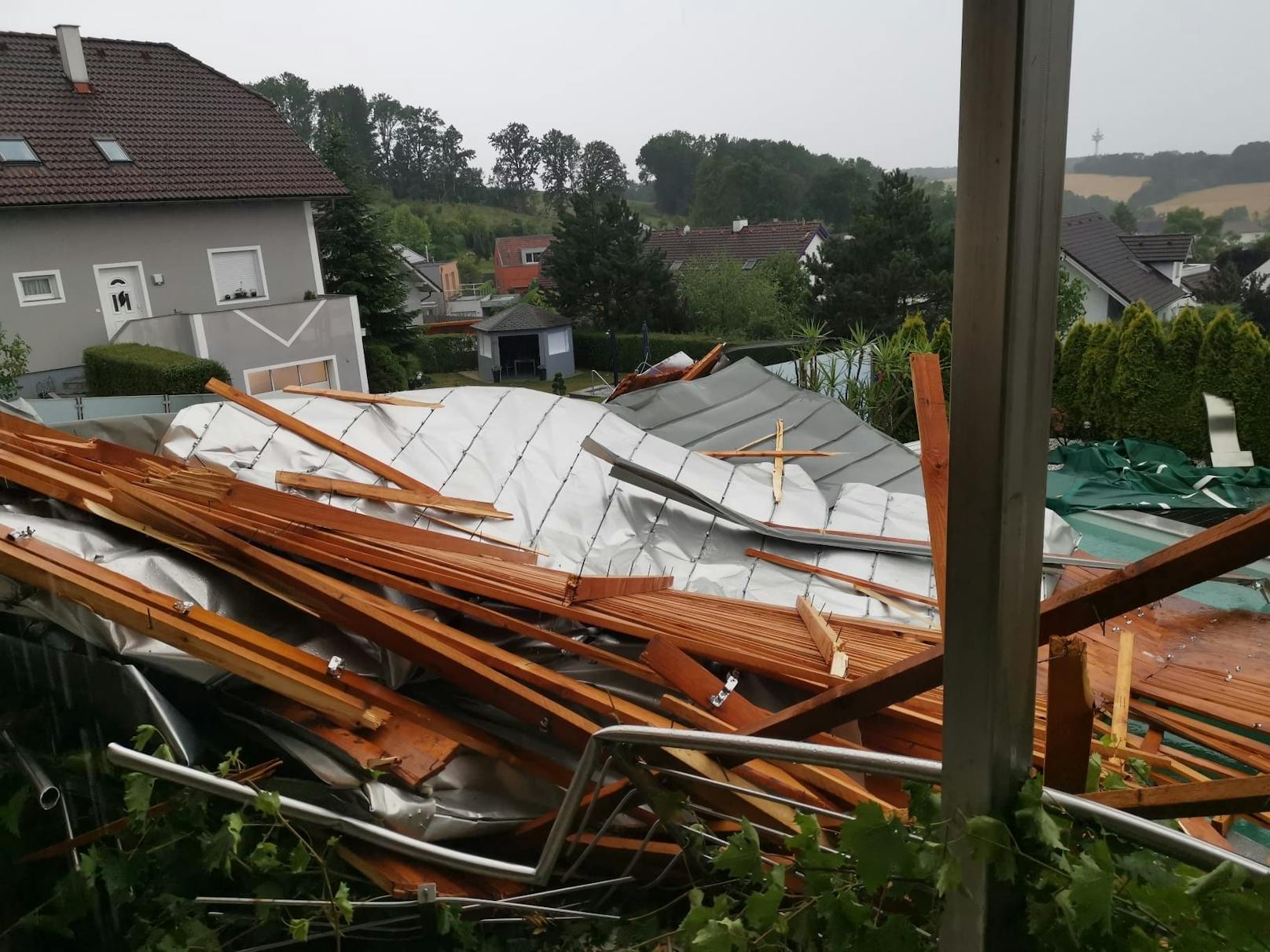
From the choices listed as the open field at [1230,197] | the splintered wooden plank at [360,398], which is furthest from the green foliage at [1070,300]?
the splintered wooden plank at [360,398]

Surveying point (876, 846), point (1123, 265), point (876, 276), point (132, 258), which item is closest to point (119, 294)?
point (132, 258)

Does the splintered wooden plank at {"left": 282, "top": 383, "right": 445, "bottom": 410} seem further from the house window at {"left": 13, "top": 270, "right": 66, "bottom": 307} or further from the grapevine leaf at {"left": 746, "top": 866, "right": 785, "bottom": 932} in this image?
the house window at {"left": 13, "top": 270, "right": 66, "bottom": 307}

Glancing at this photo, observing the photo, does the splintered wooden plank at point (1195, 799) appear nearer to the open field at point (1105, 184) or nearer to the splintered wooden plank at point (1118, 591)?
the splintered wooden plank at point (1118, 591)

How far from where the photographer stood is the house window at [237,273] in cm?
995

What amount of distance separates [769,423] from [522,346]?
524 centimetres

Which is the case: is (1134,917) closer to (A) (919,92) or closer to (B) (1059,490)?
(A) (919,92)

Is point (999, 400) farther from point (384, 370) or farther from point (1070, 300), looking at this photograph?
point (384, 370)

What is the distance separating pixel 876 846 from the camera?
0.87m

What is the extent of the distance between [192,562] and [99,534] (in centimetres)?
24

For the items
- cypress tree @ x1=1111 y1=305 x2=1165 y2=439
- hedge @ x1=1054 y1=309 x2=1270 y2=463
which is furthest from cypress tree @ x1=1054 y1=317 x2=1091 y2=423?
cypress tree @ x1=1111 y1=305 x2=1165 y2=439

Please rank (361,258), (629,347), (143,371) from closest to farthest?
(143,371) → (629,347) → (361,258)

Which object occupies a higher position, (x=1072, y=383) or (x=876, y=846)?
(x=876, y=846)

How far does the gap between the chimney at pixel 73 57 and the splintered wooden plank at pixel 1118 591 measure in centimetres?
671

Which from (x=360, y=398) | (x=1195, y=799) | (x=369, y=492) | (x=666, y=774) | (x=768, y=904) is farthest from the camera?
(x=360, y=398)
